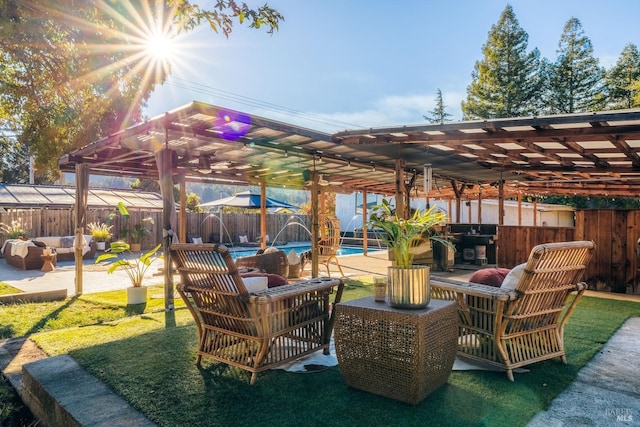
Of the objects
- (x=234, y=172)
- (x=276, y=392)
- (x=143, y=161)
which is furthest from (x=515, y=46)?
(x=276, y=392)

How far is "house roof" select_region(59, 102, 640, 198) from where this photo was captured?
4766 mm

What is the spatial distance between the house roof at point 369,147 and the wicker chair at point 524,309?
1.94m

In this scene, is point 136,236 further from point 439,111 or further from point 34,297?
point 439,111

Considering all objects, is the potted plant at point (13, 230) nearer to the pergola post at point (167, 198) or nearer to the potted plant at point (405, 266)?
the pergola post at point (167, 198)

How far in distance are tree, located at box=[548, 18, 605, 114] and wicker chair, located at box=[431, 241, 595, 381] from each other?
69.8ft

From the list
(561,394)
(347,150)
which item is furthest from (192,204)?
(561,394)

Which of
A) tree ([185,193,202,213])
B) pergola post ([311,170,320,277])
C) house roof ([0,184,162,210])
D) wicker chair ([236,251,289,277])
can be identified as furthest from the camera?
tree ([185,193,202,213])

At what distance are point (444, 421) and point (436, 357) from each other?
425mm

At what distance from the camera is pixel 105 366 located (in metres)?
3.15

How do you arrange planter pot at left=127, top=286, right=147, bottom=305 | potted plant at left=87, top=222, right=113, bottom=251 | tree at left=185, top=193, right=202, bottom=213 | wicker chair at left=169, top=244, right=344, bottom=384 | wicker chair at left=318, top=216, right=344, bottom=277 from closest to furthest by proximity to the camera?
wicker chair at left=169, top=244, right=344, bottom=384
planter pot at left=127, top=286, right=147, bottom=305
wicker chair at left=318, top=216, right=344, bottom=277
potted plant at left=87, top=222, right=113, bottom=251
tree at left=185, top=193, right=202, bottom=213

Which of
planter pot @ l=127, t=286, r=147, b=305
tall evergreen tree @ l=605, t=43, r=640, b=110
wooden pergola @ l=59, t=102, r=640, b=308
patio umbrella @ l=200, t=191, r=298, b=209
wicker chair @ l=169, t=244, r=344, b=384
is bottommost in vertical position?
planter pot @ l=127, t=286, r=147, b=305

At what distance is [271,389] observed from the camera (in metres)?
2.75

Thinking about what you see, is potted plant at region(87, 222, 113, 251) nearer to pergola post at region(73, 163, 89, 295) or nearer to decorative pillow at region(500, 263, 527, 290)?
pergola post at region(73, 163, 89, 295)

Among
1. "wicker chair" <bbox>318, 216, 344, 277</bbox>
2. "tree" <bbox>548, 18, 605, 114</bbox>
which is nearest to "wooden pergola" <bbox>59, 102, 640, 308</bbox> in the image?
"wicker chair" <bbox>318, 216, 344, 277</bbox>
